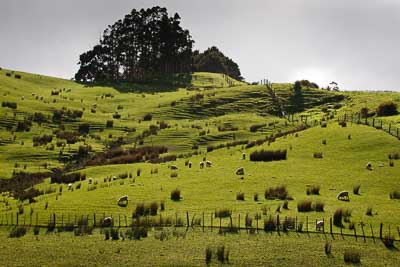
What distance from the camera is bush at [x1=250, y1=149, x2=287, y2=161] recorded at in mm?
42500

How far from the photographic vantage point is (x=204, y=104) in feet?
257

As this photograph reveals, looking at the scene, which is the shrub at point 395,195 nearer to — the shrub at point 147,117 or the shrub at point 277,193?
the shrub at point 277,193

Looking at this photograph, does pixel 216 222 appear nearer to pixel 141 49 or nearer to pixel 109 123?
pixel 109 123

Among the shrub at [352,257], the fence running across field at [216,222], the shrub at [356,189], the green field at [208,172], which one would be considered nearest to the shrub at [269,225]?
the fence running across field at [216,222]

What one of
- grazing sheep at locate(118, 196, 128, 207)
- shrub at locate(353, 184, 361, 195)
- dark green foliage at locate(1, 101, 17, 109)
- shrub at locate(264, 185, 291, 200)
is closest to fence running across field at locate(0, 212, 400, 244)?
grazing sheep at locate(118, 196, 128, 207)

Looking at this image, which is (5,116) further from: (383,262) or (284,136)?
(383,262)

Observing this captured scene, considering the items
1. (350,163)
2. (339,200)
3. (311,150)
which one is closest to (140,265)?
(339,200)

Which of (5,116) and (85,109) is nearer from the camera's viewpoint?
(5,116)

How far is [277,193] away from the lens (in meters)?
31.1

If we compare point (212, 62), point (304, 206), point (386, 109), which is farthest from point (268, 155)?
point (212, 62)

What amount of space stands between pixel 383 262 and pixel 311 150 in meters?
23.7

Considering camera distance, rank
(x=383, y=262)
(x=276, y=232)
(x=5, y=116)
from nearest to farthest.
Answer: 1. (x=383, y=262)
2. (x=276, y=232)
3. (x=5, y=116)

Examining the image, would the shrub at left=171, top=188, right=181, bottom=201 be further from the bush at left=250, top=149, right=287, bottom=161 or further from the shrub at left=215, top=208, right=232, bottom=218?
the bush at left=250, top=149, right=287, bottom=161

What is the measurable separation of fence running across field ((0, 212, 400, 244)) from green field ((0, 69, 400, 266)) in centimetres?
14
